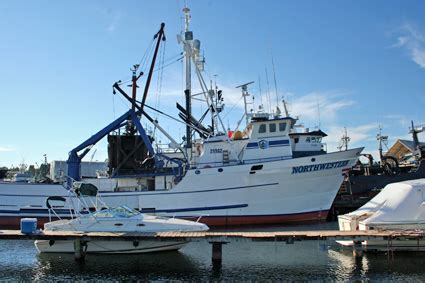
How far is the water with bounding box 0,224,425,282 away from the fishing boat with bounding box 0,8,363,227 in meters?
6.34

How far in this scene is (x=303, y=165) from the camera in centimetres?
2302

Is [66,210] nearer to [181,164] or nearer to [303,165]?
[181,164]

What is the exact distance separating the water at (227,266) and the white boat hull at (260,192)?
20.6ft

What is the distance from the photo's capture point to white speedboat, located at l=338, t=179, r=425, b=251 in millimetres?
14812

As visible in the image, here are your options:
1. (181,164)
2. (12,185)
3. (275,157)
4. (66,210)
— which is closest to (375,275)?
(275,157)

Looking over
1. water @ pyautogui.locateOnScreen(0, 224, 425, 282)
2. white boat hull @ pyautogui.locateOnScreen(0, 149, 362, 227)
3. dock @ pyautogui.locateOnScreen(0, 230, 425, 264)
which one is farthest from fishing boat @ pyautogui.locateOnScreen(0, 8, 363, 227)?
dock @ pyautogui.locateOnScreen(0, 230, 425, 264)

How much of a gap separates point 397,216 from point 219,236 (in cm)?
685

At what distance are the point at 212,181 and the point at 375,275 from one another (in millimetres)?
12165

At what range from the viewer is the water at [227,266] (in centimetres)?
1257

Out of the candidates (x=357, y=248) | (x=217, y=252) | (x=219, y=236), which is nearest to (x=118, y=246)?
(x=217, y=252)

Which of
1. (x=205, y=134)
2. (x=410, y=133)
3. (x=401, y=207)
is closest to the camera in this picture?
(x=401, y=207)

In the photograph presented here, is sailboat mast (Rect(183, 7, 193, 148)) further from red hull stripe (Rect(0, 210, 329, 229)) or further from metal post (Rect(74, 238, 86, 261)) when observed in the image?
metal post (Rect(74, 238, 86, 261))

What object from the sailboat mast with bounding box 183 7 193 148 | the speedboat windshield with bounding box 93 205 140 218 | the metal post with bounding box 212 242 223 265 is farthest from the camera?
the sailboat mast with bounding box 183 7 193 148

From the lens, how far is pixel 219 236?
14.0m
